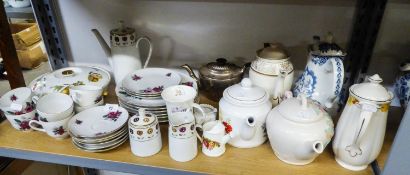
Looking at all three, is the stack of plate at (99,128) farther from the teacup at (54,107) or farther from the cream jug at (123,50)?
the cream jug at (123,50)

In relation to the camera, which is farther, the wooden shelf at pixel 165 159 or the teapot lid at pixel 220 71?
the teapot lid at pixel 220 71

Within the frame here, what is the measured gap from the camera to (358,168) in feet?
2.26

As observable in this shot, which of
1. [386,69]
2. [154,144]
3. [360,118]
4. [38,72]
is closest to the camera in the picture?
[360,118]

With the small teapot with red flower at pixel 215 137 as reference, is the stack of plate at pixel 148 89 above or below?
above

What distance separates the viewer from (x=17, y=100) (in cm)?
83

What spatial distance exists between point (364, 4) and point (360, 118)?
0.34m

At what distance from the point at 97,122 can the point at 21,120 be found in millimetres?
206

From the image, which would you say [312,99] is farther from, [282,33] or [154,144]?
[154,144]

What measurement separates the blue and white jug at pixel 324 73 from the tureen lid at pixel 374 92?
0.26 feet

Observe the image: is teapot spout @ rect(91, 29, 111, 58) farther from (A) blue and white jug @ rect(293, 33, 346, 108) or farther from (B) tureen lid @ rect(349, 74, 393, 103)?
(B) tureen lid @ rect(349, 74, 393, 103)

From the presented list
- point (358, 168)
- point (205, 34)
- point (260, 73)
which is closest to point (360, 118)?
point (358, 168)

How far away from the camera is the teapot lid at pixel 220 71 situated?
83 centimetres

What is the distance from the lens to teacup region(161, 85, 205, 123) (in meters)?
0.73

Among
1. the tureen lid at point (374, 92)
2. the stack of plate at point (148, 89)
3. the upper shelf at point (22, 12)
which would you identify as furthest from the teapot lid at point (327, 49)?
the upper shelf at point (22, 12)
